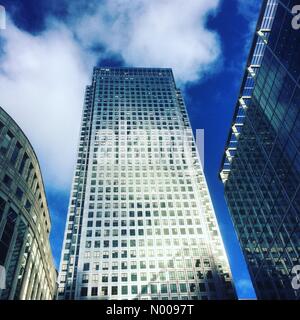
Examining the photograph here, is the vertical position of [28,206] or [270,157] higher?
[270,157]

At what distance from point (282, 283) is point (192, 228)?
42431mm

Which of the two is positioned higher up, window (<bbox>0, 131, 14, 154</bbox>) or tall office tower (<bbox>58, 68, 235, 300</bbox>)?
tall office tower (<bbox>58, 68, 235, 300</bbox>)

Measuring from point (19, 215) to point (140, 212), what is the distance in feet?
176

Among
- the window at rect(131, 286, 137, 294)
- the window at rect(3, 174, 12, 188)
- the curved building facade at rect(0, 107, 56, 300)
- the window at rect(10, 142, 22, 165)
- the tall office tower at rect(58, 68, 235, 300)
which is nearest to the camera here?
the curved building facade at rect(0, 107, 56, 300)

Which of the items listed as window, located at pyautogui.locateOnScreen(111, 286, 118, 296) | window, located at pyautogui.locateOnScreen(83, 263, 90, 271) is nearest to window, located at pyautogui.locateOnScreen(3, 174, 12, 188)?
window, located at pyautogui.locateOnScreen(111, 286, 118, 296)

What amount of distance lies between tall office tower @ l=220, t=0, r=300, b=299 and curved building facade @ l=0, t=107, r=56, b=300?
32144 millimetres

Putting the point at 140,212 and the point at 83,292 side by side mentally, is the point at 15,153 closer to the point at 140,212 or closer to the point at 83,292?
the point at 83,292

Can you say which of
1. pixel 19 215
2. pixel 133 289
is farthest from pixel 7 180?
pixel 133 289

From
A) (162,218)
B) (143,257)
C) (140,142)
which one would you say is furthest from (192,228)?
(140,142)

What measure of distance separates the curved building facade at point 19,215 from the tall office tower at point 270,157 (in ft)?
105

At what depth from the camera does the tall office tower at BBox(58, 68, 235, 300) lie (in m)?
71.5

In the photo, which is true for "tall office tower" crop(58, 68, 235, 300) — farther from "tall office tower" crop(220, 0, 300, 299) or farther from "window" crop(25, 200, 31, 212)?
"window" crop(25, 200, 31, 212)

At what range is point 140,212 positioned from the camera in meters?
84.7

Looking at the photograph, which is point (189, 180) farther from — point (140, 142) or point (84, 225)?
point (84, 225)
